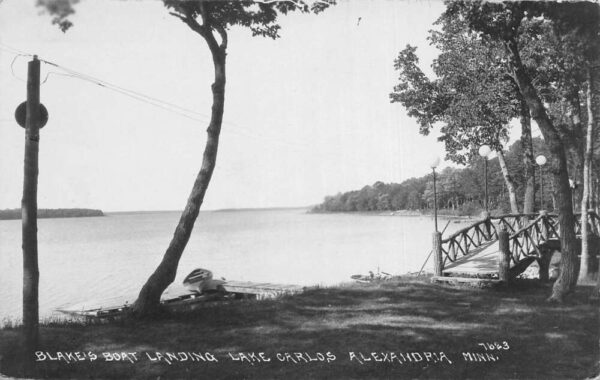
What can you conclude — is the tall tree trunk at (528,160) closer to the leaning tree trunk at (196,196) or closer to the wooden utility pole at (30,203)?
the leaning tree trunk at (196,196)

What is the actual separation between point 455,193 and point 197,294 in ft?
299

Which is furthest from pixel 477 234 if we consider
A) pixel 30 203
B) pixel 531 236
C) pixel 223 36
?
pixel 30 203

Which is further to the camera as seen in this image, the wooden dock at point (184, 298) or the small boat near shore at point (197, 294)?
the small boat near shore at point (197, 294)

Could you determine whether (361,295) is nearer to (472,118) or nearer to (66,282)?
(472,118)

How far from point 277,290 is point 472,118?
11059 mm

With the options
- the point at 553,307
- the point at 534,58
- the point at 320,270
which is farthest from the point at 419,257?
the point at 553,307

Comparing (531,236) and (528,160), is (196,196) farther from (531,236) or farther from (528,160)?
(528,160)

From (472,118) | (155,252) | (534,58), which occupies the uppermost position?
(534,58)

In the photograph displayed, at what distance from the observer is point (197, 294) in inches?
617

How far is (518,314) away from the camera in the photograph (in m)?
8.87

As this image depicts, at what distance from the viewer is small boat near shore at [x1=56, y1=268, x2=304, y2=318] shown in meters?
14.2

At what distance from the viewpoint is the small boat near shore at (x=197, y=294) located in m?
14.2

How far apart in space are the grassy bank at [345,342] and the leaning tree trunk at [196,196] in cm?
77

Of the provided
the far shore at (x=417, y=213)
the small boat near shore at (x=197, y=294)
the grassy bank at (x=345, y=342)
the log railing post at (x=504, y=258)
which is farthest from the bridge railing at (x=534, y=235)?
the far shore at (x=417, y=213)
